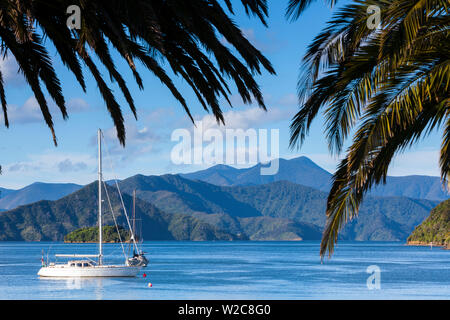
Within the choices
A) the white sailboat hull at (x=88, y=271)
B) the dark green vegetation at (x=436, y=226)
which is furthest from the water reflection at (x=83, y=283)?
the dark green vegetation at (x=436, y=226)

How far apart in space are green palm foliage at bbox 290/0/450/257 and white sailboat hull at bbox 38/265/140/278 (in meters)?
54.8

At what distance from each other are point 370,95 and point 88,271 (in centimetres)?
5636

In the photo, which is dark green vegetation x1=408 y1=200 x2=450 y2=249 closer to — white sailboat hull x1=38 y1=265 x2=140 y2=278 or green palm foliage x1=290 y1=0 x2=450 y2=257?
white sailboat hull x1=38 y1=265 x2=140 y2=278

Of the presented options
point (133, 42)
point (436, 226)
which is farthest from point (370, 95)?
point (436, 226)

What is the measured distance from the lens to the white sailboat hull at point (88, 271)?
5997 cm

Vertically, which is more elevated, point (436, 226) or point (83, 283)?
point (83, 283)

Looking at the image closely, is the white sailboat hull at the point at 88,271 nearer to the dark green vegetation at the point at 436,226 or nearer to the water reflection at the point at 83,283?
the water reflection at the point at 83,283

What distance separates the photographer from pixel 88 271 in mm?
60344

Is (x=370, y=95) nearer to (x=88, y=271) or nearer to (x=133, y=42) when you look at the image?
(x=133, y=42)

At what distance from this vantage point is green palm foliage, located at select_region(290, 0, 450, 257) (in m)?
7.03

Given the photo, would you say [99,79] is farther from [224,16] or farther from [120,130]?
[224,16]

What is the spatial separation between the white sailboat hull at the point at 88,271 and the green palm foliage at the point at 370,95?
5482cm
